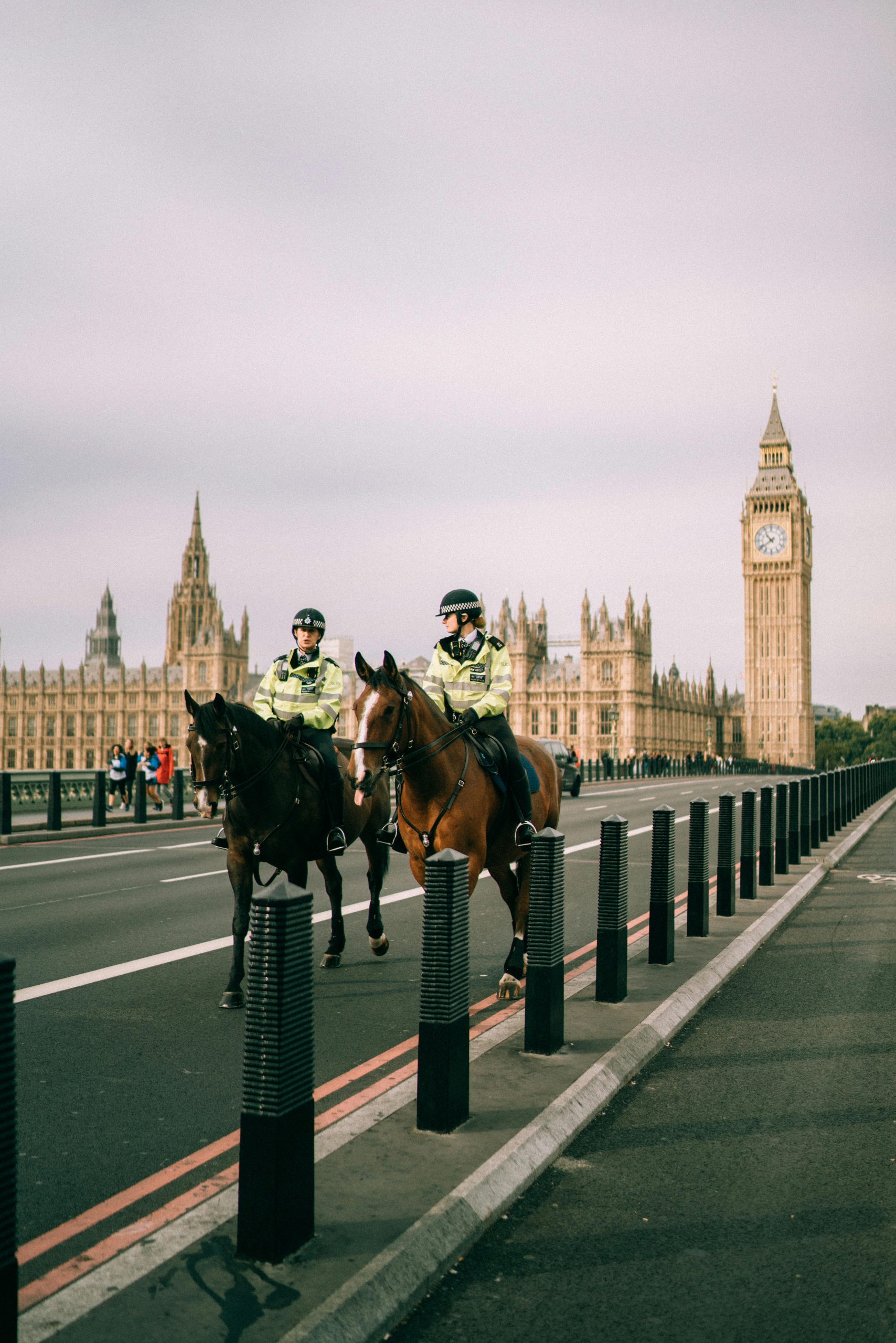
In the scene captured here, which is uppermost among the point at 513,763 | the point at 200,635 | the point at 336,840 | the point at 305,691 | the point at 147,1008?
the point at 200,635

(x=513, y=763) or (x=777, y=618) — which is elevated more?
(x=777, y=618)

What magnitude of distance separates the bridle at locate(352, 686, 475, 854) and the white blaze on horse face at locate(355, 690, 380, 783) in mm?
Answer: 29

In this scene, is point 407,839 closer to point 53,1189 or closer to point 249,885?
point 249,885

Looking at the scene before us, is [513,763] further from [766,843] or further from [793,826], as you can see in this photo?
[793,826]

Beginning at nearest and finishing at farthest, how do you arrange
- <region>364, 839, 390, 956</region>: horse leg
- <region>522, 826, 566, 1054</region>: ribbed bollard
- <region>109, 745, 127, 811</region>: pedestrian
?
<region>522, 826, 566, 1054</region>: ribbed bollard, <region>364, 839, 390, 956</region>: horse leg, <region>109, 745, 127, 811</region>: pedestrian

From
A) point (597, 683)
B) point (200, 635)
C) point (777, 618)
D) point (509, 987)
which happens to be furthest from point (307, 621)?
point (777, 618)

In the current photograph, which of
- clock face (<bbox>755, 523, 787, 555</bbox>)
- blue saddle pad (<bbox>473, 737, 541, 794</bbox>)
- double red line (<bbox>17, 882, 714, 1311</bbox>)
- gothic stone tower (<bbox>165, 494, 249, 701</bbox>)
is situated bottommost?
double red line (<bbox>17, 882, 714, 1311</bbox>)

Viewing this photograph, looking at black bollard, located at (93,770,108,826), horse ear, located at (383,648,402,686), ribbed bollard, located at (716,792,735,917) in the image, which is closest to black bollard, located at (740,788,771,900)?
ribbed bollard, located at (716,792,735,917)

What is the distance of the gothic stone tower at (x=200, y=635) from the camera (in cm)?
13488

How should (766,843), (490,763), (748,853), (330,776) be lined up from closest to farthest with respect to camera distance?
(490,763) → (330,776) → (748,853) → (766,843)

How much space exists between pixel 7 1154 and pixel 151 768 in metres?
27.0

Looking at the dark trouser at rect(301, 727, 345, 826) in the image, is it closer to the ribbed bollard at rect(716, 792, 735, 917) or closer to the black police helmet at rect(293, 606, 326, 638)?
the black police helmet at rect(293, 606, 326, 638)

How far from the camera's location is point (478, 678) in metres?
7.47

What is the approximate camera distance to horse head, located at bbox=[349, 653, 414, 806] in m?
6.41
